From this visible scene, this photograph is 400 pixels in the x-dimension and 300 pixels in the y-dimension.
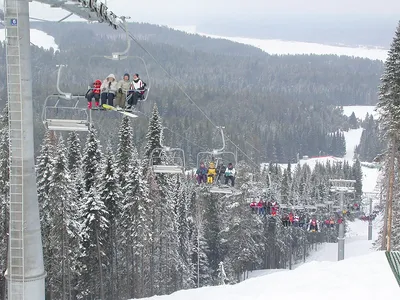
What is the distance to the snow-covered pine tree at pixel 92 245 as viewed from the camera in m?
31.4

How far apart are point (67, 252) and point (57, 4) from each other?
899 inches

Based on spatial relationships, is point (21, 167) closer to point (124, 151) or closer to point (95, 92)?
point (95, 92)

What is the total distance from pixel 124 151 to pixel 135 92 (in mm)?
22093

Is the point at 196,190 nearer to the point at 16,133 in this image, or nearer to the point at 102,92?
the point at 102,92

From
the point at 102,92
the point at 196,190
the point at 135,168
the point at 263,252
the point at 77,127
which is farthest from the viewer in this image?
the point at 263,252

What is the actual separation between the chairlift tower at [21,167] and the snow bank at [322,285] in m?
6.30

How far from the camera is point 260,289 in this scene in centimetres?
1491

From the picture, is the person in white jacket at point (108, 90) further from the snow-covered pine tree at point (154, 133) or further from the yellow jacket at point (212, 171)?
the snow-covered pine tree at point (154, 133)

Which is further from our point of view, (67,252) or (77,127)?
(67,252)

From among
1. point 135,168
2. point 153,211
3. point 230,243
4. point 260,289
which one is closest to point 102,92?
point 260,289

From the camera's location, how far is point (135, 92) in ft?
43.0

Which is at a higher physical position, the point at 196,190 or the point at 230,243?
the point at 196,190

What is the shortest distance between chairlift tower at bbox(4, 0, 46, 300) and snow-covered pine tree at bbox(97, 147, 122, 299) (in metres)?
22.2

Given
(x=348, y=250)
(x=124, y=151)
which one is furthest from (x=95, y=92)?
(x=348, y=250)
